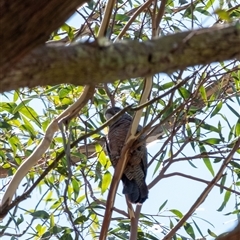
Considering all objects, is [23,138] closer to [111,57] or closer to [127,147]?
[127,147]

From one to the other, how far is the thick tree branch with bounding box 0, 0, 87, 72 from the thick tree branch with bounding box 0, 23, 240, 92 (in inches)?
0.6

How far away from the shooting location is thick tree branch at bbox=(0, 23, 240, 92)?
681 millimetres

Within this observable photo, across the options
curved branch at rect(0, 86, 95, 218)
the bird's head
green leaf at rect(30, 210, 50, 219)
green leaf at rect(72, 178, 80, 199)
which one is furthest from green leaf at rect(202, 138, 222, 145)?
curved branch at rect(0, 86, 95, 218)

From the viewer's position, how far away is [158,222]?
2.66 m

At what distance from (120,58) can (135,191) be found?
2.10m

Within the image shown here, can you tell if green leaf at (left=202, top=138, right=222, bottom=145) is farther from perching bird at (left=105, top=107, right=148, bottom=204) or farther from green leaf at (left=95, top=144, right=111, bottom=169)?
green leaf at (left=95, top=144, right=111, bottom=169)

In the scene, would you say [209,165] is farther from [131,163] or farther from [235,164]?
[131,163]

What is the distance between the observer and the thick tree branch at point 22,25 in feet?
2.15

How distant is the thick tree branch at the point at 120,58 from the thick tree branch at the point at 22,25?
15 mm

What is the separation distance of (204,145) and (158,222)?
0.38 m

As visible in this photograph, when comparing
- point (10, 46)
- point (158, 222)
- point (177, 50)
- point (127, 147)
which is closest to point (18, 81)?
point (10, 46)

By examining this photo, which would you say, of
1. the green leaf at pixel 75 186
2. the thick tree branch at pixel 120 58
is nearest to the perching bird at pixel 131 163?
the green leaf at pixel 75 186

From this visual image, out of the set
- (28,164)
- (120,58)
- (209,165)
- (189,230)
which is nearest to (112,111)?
(209,165)

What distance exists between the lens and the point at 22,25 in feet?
2.17
